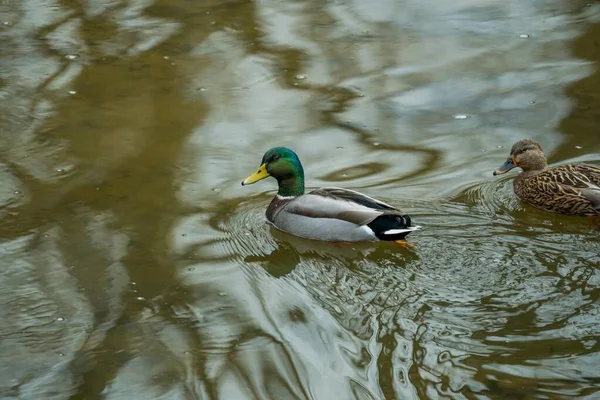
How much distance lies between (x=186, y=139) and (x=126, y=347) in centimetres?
315

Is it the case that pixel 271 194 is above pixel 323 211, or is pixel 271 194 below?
below

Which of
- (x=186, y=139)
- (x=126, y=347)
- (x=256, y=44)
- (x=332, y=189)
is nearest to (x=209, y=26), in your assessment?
(x=256, y=44)

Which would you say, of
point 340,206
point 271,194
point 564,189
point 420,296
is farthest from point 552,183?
point 271,194

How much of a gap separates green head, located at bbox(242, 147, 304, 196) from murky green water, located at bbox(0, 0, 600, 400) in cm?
30

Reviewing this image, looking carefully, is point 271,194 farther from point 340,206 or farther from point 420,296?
point 420,296

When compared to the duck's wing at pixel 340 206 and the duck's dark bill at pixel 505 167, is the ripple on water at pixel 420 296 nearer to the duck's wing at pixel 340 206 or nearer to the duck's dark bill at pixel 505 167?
the duck's wing at pixel 340 206

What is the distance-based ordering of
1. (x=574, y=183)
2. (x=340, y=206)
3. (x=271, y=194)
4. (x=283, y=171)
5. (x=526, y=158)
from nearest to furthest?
(x=340, y=206) → (x=574, y=183) → (x=283, y=171) → (x=526, y=158) → (x=271, y=194)

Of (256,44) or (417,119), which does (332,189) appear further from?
(256,44)

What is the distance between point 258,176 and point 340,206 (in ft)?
2.66

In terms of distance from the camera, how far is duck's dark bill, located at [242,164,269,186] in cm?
750

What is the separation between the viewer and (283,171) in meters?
7.43

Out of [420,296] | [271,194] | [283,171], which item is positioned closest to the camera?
[420,296]

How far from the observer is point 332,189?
726 centimetres

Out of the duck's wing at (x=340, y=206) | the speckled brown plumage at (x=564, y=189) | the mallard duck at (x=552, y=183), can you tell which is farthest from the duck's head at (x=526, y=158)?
the duck's wing at (x=340, y=206)
